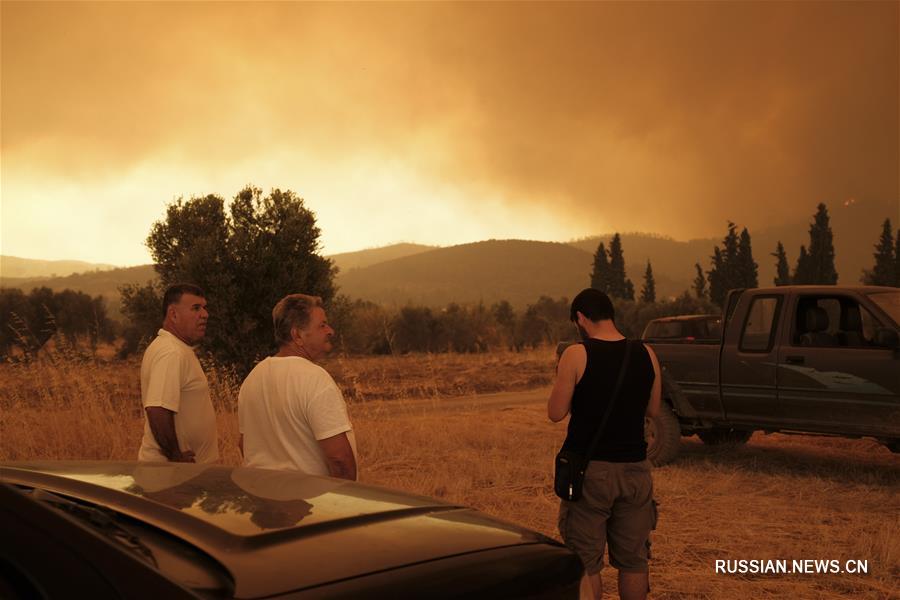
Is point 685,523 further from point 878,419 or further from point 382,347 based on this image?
point 382,347

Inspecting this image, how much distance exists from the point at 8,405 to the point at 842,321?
39.4 feet

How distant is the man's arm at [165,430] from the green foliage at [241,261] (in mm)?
12669

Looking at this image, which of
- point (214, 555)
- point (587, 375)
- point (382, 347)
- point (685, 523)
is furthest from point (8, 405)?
point (382, 347)

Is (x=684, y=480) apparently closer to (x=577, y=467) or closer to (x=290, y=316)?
(x=577, y=467)

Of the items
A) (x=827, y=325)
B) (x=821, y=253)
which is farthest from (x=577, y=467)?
(x=821, y=253)

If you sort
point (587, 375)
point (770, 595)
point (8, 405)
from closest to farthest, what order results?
point (587, 375) → point (770, 595) → point (8, 405)

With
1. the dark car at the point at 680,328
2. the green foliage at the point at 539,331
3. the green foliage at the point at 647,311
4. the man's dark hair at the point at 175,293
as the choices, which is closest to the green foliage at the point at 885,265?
the green foliage at the point at 647,311

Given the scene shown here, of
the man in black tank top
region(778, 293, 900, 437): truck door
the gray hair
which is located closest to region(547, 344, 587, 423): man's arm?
the man in black tank top

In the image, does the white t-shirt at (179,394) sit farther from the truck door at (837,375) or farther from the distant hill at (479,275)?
the distant hill at (479,275)

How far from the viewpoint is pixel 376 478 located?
966 centimetres

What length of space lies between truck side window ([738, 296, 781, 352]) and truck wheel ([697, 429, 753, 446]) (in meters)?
Answer: 1.93

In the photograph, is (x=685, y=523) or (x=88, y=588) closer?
(x=88, y=588)

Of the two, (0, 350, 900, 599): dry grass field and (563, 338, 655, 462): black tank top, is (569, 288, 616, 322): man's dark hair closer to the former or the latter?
(563, 338, 655, 462): black tank top

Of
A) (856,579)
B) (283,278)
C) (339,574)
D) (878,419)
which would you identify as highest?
(283,278)
